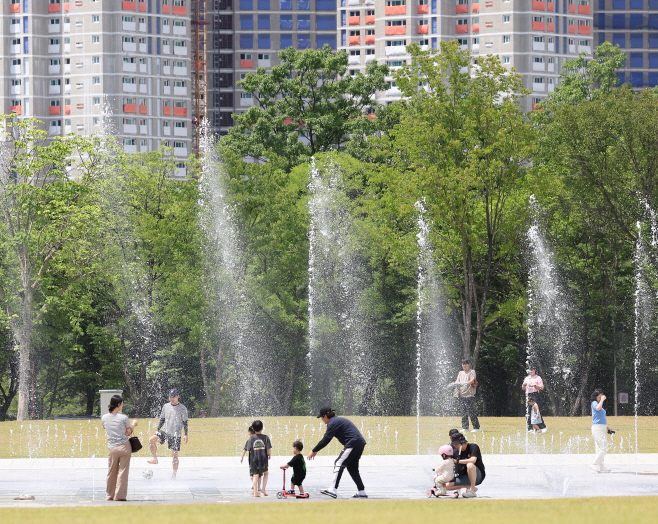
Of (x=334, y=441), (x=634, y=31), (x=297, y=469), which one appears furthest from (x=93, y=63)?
(x=297, y=469)

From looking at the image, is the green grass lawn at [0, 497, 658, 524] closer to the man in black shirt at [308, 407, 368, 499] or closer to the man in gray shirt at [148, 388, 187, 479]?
the man in black shirt at [308, 407, 368, 499]

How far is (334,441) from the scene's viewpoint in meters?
28.6

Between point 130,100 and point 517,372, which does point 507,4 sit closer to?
point 130,100

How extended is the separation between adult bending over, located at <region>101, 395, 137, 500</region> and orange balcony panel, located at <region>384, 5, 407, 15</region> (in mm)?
115800

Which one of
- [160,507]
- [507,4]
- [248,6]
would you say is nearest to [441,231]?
[160,507]

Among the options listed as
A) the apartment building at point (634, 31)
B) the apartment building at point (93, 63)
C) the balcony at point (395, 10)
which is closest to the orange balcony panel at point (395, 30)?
the balcony at point (395, 10)

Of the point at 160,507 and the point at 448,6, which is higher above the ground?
the point at 448,6

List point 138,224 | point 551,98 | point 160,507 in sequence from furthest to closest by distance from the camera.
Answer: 1. point 551,98
2. point 138,224
3. point 160,507

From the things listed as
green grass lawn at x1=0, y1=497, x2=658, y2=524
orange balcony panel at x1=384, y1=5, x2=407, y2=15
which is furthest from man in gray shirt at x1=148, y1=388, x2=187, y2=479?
orange balcony panel at x1=384, y1=5, x2=407, y2=15

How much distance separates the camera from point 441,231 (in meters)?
43.6

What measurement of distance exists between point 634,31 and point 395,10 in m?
32.1

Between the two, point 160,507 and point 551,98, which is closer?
point 160,507

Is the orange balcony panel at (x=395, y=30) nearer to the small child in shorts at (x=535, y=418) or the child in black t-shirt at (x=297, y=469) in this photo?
the small child in shorts at (x=535, y=418)

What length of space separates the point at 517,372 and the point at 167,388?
17.5 m
